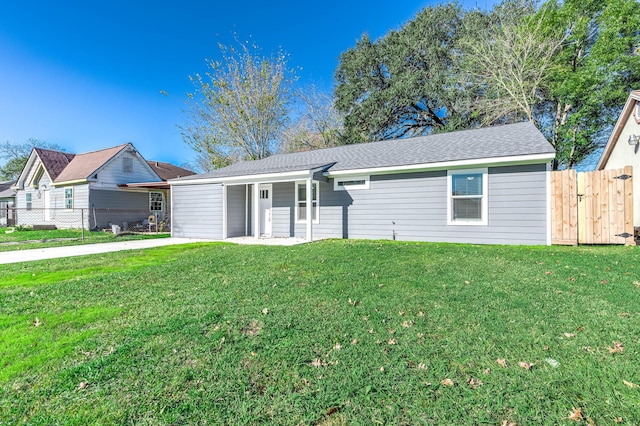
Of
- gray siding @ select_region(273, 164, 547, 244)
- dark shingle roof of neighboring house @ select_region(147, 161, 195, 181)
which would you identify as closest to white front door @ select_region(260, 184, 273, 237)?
gray siding @ select_region(273, 164, 547, 244)

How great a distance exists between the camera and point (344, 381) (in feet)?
7.48

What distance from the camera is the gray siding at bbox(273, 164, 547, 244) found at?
26.1 feet

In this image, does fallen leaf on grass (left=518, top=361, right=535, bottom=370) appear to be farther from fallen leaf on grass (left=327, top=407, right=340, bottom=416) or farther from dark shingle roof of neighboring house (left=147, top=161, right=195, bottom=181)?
dark shingle roof of neighboring house (left=147, top=161, right=195, bottom=181)

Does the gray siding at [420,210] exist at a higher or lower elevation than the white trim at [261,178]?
lower

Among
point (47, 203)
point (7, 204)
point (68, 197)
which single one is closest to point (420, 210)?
point (68, 197)

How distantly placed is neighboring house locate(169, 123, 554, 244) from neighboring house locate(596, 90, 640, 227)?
424cm

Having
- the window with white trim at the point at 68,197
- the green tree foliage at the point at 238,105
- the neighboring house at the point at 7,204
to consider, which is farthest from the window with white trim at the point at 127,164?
the neighboring house at the point at 7,204

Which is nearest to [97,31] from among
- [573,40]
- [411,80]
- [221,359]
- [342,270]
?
[411,80]

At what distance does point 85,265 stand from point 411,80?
18694 mm

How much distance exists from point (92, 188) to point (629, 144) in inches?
993

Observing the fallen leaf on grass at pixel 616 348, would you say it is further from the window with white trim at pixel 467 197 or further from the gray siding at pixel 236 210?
the gray siding at pixel 236 210

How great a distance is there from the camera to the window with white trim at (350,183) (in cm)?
1013

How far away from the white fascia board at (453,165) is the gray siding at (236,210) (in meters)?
4.15

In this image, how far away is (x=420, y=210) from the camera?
929cm
